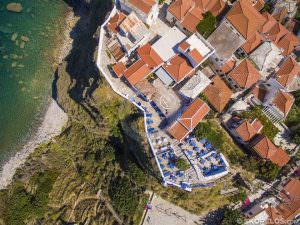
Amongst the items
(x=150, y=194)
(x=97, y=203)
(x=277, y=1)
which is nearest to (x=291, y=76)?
(x=277, y=1)

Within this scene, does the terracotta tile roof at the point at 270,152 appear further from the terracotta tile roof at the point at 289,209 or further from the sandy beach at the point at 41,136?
the sandy beach at the point at 41,136

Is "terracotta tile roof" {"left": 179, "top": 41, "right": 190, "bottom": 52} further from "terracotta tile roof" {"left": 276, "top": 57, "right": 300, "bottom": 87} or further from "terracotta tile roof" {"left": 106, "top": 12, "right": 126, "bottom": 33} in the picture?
"terracotta tile roof" {"left": 276, "top": 57, "right": 300, "bottom": 87}

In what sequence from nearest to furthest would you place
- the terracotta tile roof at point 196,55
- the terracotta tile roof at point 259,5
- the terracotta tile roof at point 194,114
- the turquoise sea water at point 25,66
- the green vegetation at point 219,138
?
the terracotta tile roof at point 194,114
the terracotta tile roof at point 196,55
the green vegetation at point 219,138
the terracotta tile roof at point 259,5
the turquoise sea water at point 25,66

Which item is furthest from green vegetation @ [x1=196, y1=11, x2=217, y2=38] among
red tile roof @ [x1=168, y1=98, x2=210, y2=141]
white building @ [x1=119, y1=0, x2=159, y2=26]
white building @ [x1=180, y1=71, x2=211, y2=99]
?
red tile roof @ [x1=168, y1=98, x2=210, y2=141]

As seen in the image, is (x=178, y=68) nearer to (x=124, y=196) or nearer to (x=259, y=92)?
(x=259, y=92)

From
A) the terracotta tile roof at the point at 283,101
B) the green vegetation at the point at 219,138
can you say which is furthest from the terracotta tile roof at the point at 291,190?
the terracotta tile roof at the point at 283,101

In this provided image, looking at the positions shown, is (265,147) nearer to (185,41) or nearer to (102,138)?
(185,41)

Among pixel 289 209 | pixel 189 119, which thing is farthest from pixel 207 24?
pixel 289 209
